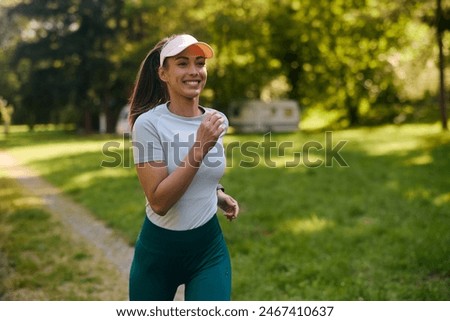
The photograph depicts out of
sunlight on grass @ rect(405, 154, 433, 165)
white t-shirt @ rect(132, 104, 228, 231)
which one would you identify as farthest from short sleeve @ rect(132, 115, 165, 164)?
sunlight on grass @ rect(405, 154, 433, 165)

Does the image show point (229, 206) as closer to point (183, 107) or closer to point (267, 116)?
point (183, 107)

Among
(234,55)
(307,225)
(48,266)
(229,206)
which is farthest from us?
(234,55)

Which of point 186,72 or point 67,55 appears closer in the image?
point 186,72

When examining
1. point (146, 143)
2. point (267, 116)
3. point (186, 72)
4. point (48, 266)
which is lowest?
point (267, 116)

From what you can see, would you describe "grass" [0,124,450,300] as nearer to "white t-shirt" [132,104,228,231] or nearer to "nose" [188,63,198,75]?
"white t-shirt" [132,104,228,231]

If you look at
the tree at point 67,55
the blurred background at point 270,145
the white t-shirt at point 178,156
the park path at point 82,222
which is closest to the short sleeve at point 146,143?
the white t-shirt at point 178,156

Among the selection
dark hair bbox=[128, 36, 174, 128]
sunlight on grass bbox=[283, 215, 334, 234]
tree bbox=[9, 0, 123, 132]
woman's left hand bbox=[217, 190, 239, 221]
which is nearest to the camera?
dark hair bbox=[128, 36, 174, 128]

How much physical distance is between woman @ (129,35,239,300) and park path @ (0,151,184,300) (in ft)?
7.70

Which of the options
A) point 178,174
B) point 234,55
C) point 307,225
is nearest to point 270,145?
point 234,55

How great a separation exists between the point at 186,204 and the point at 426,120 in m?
22.7

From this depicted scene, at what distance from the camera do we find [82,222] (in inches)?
304

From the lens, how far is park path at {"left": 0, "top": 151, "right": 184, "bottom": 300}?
19.0 ft

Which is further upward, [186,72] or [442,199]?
[186,72]

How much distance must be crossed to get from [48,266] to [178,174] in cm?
416
